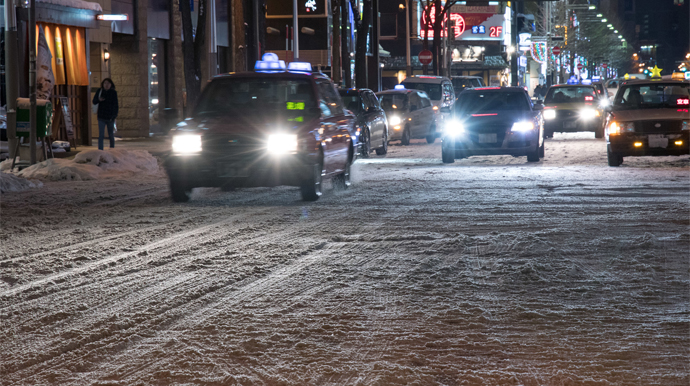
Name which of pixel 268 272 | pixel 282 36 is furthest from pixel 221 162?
pixel 282 36

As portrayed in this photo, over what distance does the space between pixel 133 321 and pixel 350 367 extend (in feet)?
5.46

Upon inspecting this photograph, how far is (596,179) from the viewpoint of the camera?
15289 millimetres

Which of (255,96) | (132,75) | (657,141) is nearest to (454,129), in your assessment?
(657,141)

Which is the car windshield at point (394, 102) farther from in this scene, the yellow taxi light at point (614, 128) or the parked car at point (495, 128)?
the yellow taxi light at point (614, 128)

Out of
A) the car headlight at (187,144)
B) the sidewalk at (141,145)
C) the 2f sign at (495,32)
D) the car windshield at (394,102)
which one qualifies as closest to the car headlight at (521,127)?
the sidewalk at (141,145)

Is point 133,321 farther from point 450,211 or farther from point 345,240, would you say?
point 450,211

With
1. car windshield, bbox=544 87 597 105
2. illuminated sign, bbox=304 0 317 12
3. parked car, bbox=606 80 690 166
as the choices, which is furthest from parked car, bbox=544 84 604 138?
illuminated sign, bbox=304 0 317 12

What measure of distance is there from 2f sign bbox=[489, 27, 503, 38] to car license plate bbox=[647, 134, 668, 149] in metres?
72.3

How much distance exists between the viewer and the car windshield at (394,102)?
26844mm

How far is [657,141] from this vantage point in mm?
17438

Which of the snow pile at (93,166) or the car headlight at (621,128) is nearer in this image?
the snow pile at (93,166)

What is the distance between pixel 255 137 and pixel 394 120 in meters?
14.8

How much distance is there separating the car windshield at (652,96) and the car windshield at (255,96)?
789cm

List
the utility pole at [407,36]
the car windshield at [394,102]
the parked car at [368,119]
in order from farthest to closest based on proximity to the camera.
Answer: the utility pole at [407,36] < the car windshield at [394,102] < the parked car at [368,119]
